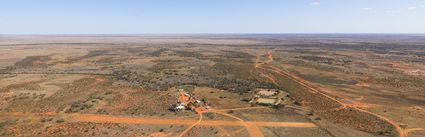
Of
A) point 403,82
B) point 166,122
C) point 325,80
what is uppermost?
point 166,122

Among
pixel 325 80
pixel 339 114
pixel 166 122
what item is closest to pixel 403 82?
pixel 325 80

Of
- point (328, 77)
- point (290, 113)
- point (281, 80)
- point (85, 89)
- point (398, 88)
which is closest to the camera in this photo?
point (290, 113)

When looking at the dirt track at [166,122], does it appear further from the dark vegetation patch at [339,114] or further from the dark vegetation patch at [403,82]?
the dark vegetation patch at [403,82]

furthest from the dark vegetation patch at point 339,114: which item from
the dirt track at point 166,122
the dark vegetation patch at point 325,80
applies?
the dark vegetation patch at point 325,80

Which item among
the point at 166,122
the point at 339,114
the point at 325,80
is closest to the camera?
the point at 166,122

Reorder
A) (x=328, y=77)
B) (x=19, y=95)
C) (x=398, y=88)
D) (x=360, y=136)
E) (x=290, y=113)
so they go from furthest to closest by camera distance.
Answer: (x=328, y=77)
(x=398, y=88)
(x=19, y=95)
(x=290, y=113)
(x=360, y=136)

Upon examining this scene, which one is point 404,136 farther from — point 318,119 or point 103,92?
point 103,92

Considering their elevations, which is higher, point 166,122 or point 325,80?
point 166,122

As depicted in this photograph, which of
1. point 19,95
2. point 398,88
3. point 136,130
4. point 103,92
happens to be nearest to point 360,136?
point 136,130

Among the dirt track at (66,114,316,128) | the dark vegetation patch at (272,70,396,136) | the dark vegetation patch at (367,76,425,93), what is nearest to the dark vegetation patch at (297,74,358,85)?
the dark vegetation patch at (367,76,425,93)

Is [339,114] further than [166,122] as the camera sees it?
Yes

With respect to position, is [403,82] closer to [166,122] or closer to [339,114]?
[339,114]
